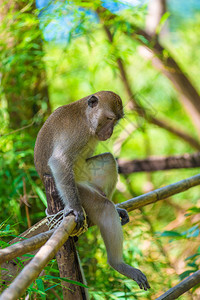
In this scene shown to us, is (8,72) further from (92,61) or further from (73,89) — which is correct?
(73,89)

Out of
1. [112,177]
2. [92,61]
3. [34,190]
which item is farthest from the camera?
[92,61]

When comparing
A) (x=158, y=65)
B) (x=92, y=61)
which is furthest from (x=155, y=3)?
(x=92, y=61)

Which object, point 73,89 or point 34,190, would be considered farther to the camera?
point 73,89

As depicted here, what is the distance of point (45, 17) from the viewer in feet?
13.3

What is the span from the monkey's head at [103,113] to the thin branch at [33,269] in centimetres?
117

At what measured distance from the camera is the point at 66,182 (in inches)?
103

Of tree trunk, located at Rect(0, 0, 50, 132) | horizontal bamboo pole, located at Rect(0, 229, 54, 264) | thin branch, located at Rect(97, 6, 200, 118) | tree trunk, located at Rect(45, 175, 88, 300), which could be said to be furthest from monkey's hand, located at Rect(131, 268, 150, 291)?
→ thin branch, located at Rect(97, 6, 200, 118)

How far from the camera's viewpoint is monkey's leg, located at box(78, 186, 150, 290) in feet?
8.59

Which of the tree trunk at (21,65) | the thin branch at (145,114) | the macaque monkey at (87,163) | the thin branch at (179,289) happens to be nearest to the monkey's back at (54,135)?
the macaque monkey at (87,163)

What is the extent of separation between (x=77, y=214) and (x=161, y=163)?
3069mm

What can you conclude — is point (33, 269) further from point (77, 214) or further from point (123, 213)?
point (123, 213)

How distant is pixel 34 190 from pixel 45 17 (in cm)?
190

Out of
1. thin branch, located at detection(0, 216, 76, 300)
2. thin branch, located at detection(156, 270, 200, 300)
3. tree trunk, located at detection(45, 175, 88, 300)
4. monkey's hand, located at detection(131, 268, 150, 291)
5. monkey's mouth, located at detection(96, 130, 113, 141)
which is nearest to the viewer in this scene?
thin branch, located at detection(0, 216, 76, 300)

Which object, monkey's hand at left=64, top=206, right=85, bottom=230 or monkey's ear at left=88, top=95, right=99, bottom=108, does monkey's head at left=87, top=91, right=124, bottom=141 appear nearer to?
monkey's ear at left=88, top=95, right=99, bottom=108
